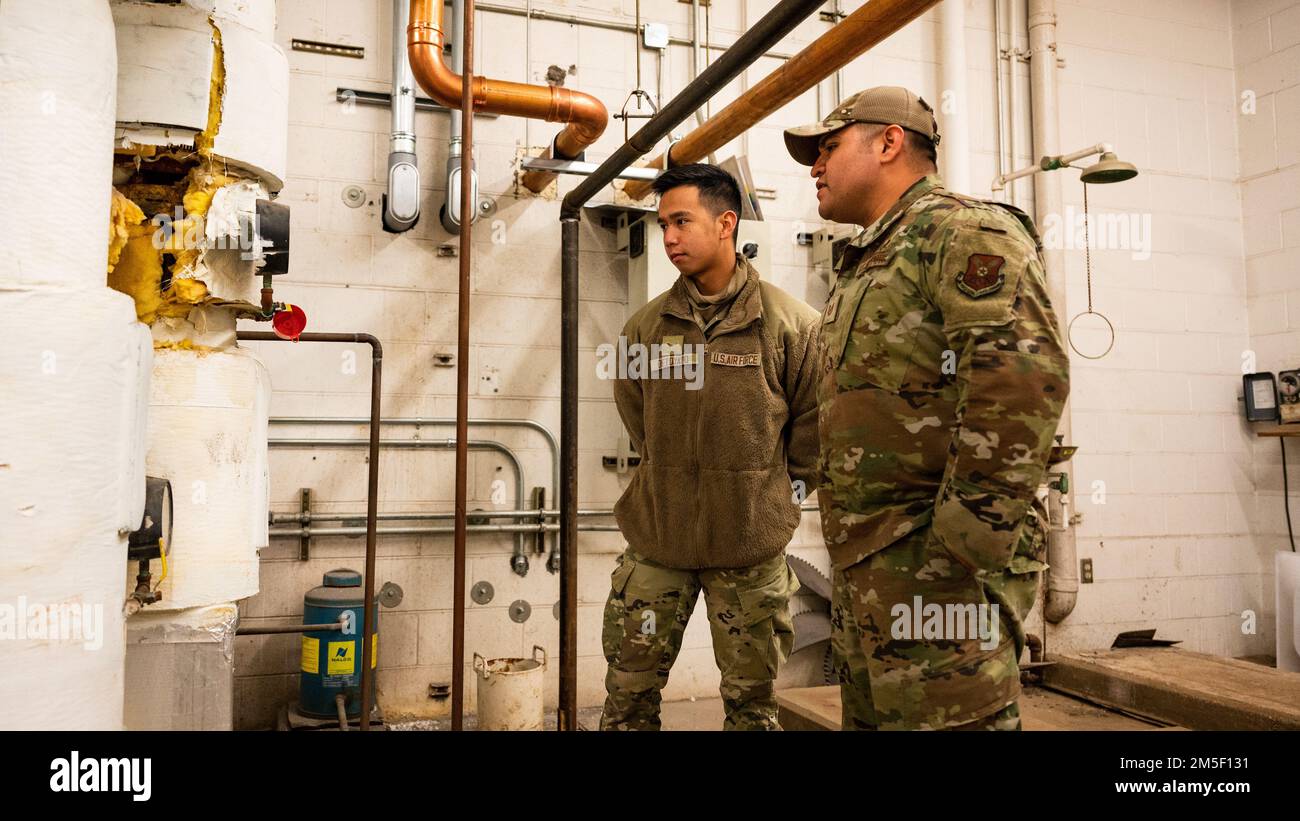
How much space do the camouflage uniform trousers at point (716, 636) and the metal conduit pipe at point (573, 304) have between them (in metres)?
0.32

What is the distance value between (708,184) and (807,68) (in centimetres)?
37

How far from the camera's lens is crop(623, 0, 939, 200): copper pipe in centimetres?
183

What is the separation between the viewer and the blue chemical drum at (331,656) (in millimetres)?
2736

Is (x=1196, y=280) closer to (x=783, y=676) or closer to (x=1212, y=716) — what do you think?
(x=1212, y=716)

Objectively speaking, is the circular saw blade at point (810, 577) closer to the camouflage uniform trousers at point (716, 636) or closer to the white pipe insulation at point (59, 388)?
the camouflage uniform trousers at point (716, 636)

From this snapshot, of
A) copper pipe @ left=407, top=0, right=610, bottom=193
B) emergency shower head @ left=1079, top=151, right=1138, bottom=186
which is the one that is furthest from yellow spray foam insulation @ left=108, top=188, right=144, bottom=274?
emergency shower head @ left=1079, top=151, right=1138, bottom=186

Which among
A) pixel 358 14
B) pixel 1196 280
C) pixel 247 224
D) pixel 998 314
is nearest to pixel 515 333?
pixel 358 14

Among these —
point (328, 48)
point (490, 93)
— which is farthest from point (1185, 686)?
point (328, 48)

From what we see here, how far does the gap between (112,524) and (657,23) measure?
3.03 meters

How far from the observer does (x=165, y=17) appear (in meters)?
1.54

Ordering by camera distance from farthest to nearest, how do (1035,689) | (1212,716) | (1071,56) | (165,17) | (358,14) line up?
1. (1071,56)
2. (1035,689)
3. (358,14)
4. (1212,716)
5. (165,17)

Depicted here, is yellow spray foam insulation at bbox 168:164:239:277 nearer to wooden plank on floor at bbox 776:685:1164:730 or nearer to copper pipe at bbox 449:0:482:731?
copper pipe at bbox 449:0:482:731

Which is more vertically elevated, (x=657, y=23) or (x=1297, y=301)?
(x=657, y=23)

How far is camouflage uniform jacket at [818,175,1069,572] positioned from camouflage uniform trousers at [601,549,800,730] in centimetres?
52
